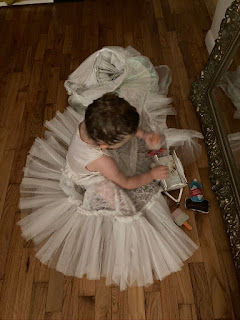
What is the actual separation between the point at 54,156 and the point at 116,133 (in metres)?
0.53

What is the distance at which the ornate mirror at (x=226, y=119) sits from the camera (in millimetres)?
1155

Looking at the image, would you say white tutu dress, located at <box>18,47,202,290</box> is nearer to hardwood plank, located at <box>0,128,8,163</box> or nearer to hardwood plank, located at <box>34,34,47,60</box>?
hardwood plank, located at <box>0,128,8,163</box>

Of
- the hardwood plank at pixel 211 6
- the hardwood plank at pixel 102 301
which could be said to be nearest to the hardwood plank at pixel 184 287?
the hardwood plank at pixel 102 301

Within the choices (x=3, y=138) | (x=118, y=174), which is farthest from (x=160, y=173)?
(x=3, y=138)

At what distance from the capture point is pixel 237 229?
1117mm

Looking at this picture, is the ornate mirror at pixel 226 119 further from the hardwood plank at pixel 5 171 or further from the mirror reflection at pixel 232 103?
the hardwood plank at pixel 5 171

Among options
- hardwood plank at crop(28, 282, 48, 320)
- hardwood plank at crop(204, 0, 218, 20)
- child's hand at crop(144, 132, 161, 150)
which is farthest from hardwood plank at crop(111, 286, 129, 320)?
hardwood plank at crop(204, 0, 218, 20)

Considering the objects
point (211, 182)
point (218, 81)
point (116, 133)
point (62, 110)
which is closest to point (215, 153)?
point (211, 182)

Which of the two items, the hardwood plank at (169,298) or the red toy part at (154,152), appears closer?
the hardwood plank at (169,298)

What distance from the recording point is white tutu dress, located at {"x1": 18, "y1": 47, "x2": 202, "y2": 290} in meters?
1.09

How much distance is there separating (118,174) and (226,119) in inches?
21.7

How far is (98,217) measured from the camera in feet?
3.74

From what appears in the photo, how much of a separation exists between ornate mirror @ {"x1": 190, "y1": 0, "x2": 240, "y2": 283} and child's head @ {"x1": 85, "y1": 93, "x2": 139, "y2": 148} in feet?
1.67

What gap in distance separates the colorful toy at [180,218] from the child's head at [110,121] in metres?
0.48
